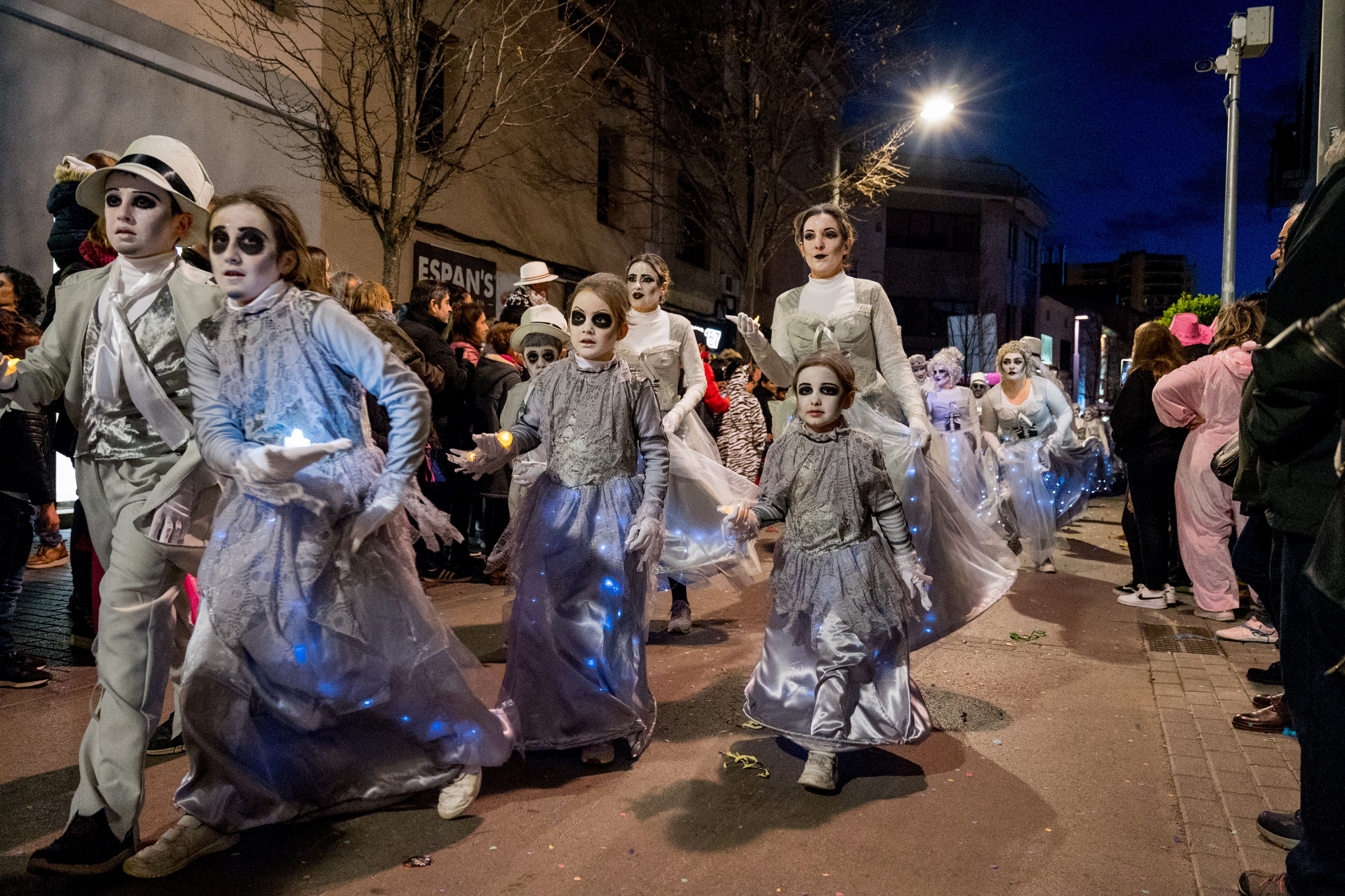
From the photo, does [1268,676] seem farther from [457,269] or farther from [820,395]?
[457,269]

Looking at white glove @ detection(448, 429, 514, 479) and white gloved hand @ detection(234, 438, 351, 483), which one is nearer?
white gloved hand @ detection(234, 438, 351, 483)

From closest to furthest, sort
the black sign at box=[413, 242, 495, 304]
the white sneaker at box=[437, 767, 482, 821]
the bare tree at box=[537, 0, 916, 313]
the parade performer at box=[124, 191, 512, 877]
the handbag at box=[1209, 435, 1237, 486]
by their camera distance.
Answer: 1. the parade performer at box=[124, 191, 512, 877]
2. the white sneaker at box=[437, 767, 482, 821]
3. the handbag at box=[1209, 435, 1237, 486]
4. the black sign at box=[413, 242, 495, 304]
5. the bare tree at box=[537, 0, 916, 313]

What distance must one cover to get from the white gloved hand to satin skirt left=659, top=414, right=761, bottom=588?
3164 mm

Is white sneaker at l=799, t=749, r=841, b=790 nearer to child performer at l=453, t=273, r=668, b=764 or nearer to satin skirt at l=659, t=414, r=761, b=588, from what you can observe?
child performer at l=453, t=273, r=668, b=764

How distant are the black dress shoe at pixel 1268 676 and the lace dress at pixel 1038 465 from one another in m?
3.92

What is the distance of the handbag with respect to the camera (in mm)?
3814

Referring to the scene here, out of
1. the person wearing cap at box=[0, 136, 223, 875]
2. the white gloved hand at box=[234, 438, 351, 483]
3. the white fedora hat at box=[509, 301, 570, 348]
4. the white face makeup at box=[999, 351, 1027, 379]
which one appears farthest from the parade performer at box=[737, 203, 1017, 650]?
the white face makeup at box=[999, 351, 1027, 379]

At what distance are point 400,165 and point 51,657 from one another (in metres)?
6.62

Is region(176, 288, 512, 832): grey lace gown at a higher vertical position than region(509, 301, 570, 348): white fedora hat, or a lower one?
lower

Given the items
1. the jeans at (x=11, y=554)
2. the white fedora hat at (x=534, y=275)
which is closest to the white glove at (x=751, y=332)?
the jeans at (x=11, y=554)

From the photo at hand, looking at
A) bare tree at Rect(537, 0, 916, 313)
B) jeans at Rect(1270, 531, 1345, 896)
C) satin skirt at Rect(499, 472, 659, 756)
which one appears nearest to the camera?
jeans at Rect(1270, 531, 1345, 896)

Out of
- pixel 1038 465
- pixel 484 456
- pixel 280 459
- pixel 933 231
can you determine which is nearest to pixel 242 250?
pixel 280 459

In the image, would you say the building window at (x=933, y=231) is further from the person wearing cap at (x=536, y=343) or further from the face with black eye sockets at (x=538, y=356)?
the face with black eye sockets at (x=538, y=356)

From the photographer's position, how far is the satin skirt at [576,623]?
411 centimetres
